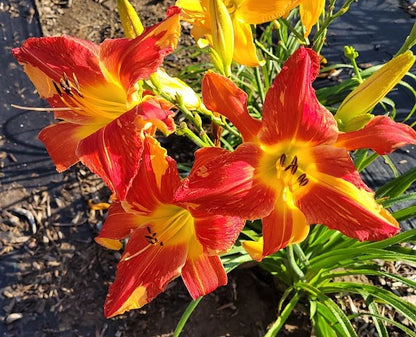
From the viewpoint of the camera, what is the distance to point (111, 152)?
90cm

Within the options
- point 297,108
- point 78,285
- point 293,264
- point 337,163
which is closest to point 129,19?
point 297,108

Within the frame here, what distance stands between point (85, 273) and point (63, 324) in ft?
0.81

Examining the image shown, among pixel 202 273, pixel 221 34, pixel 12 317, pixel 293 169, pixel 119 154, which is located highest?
pixel 221 34

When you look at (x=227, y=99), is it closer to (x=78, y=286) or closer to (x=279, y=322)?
(x=279, y=322)

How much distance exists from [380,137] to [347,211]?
16 centimetres

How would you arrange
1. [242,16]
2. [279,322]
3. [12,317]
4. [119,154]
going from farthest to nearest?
[12,317]
[279,322]
[242,16]
[119,154]

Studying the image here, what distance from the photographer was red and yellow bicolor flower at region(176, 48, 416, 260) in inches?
35.2

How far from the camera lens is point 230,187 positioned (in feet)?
2.97

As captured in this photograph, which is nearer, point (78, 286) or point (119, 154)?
point (119, 154)

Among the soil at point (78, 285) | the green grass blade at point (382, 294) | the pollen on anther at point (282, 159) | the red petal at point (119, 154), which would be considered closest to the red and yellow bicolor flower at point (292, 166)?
the pollen on anther at point (282, 159)

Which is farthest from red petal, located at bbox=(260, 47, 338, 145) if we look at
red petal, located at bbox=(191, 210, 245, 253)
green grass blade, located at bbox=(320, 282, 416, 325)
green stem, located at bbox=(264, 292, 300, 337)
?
green stem, located at bbox=(264, 292, 300, 337)

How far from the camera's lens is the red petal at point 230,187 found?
35.2 inches

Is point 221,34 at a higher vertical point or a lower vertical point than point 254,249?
higher

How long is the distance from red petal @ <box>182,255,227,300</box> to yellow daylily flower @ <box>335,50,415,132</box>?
1.42 ft
